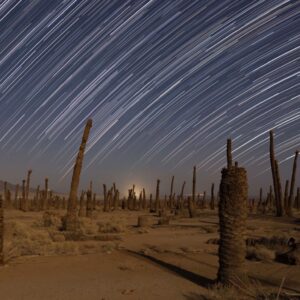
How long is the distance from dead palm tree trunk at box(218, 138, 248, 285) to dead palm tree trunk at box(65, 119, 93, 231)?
11.5 m

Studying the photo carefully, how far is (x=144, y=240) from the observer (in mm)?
19328

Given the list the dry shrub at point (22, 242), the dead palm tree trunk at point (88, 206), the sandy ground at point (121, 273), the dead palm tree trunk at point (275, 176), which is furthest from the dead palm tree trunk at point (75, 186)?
the dead palm tree trunk at point (275, 176)

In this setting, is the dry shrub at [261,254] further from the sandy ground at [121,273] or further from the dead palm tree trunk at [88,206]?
the dead palm tree trunk at [88,206]

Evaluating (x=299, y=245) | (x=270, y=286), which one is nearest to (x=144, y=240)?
(x=299, y=245)

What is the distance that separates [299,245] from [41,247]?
902 centimetres

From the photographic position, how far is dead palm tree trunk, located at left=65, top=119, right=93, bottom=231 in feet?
66.0

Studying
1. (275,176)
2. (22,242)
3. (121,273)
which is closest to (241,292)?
(121,273)

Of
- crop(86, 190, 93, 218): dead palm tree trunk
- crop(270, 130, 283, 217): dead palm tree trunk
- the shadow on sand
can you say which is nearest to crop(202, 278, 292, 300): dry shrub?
the shadow on sand

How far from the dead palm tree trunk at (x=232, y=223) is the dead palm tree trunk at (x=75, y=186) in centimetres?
1154

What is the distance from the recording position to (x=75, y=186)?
20656 mm

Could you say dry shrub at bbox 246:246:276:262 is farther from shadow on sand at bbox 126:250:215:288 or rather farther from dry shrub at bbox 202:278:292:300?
dry shrub at bbox 202:278:292:300

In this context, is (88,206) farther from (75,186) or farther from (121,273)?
(121,273)

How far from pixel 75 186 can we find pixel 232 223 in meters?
12.3

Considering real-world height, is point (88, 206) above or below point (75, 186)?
below
